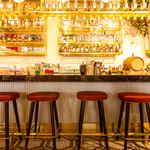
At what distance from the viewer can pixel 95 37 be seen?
3.77 metres

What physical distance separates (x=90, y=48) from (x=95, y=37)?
0.34 m

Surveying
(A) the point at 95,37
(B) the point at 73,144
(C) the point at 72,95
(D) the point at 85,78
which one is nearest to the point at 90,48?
(A) the point at 95,37

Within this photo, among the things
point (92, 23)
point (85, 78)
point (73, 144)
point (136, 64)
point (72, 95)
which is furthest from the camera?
point (92, 23)

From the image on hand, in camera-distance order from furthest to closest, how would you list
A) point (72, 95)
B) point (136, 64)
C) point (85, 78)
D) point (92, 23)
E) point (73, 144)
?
point (92, 23)
point (136, 64)
point (72, 95)
point (73, 144)
point (85, 78)

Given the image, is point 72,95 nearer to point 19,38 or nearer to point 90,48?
point 90,48

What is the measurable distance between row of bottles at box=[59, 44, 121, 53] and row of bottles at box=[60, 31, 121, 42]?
6.2 inches

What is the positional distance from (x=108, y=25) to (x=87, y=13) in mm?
851

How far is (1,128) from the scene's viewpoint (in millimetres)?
2047

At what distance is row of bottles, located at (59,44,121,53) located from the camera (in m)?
3.68

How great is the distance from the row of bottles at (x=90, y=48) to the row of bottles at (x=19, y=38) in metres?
0.70

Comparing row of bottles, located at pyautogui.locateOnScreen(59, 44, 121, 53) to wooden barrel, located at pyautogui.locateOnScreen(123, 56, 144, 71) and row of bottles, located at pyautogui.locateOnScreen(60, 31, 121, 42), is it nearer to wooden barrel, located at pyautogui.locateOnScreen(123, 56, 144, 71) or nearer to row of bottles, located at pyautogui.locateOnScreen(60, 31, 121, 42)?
row of bottles, located at pyautogui.locateOnScreen(60, 31, 121, 42)

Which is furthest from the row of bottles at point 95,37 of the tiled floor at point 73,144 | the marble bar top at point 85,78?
the tiled floor at point 73,144

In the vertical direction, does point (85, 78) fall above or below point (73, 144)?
above

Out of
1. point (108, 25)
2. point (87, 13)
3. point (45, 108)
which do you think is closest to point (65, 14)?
point (87, 13)
